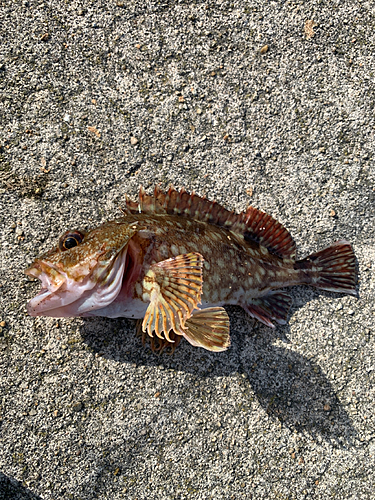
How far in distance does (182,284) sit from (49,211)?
4.07 feet

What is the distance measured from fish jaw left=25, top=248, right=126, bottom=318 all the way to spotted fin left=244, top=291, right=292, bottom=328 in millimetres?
1091

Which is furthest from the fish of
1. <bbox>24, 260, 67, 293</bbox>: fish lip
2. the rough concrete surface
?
the rough concrete surface

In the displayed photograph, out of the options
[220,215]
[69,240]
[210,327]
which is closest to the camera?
[69,240]

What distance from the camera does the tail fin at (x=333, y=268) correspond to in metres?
2.91

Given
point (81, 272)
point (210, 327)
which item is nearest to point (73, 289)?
point (81, 272)

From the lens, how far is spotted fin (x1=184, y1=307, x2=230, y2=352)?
2.35 m

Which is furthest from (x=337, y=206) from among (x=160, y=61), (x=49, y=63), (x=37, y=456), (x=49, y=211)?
(x=37, y=456)

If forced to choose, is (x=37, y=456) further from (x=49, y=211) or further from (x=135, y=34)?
(x=135, y=34)

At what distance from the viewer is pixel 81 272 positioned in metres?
2.13

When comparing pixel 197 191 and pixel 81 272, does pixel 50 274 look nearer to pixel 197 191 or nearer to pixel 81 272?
pixel 81 272

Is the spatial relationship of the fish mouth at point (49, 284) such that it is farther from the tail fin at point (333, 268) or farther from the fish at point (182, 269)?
the tail fin at point (333, 268)

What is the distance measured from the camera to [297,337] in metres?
2.90

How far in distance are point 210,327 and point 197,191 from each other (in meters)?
1.11

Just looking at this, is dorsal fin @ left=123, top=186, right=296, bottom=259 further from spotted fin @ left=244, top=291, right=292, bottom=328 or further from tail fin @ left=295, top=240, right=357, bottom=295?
spotted fin @ left=244, top=291, right=292, bottom=328
